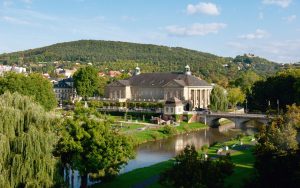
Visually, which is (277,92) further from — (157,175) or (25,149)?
(25,149)

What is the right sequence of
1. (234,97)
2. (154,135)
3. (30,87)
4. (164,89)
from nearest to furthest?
(154,135)
(30,87)
(164,89)
(234,97)

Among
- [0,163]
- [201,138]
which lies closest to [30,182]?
[0,163]

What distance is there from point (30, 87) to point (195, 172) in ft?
169

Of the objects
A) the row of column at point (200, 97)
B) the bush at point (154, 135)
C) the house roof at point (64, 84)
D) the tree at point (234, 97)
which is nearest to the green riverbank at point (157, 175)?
the bush at point (154, 135)

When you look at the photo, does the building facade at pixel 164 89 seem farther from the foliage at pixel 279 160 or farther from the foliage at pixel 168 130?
the foliage at pixel 279 160

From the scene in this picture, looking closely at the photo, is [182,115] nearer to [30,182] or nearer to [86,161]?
[86,161]

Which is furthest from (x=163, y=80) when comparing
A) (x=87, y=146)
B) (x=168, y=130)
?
(x=87, y=146)

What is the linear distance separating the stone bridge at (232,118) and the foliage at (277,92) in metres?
6.71

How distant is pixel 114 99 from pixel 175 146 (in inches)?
1681

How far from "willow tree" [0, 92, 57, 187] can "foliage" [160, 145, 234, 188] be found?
24.0 ft

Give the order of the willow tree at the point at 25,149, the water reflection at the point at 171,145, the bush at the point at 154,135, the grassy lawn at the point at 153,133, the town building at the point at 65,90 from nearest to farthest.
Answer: the willow tree at the point at 25,149
the water reflection at the point at 171,145
the grassy lawn at the point at 153,133
the bush at the point at 154,135
the town building at the point at 65,90

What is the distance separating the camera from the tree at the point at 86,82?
102 meters

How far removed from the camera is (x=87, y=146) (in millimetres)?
32000

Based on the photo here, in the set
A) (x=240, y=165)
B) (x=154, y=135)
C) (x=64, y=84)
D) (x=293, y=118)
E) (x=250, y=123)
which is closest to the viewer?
(x=293, y=118)
